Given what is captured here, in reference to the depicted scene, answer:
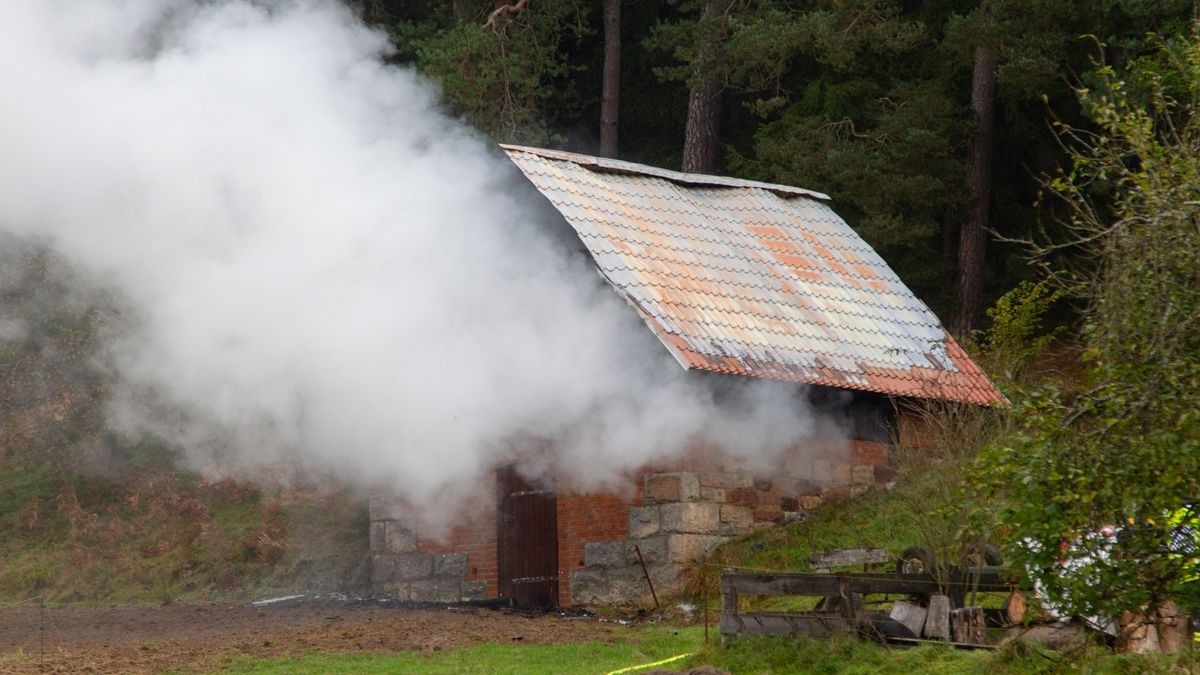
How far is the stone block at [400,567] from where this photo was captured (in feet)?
59.8

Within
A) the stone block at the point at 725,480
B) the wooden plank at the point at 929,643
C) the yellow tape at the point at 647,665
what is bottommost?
the yellow tape at the point at 647,665

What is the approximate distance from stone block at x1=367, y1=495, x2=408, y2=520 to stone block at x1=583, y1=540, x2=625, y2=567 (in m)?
2.81

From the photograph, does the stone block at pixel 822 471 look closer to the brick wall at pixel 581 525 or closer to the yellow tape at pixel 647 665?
the brick wall at pixel 581 525

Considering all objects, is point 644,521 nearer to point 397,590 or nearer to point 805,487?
point 805,487

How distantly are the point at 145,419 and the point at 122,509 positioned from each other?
5.75ft

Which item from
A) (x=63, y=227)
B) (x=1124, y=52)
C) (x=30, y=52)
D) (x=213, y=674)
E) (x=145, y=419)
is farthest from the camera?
(x=145, y=419)

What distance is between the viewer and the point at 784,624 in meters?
11.5

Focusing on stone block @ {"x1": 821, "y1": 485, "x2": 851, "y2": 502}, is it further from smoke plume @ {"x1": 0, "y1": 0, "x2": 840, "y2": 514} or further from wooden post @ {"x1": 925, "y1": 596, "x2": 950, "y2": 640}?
wooden post @ {"x1": 925, "y1": 596, "x2": 950, "y2": 640}

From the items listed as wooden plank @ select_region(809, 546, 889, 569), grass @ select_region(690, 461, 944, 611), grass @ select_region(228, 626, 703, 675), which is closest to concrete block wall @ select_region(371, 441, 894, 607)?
grass @ select_region(690, 461, 944, 611)

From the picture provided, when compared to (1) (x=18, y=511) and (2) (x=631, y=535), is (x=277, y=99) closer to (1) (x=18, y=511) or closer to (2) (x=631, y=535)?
(2) (x=631, y=535)

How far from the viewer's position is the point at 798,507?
17.7 metres

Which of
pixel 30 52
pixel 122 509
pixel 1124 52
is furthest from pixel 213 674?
pixel 1124 52

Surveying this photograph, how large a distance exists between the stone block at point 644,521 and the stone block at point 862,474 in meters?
2.98

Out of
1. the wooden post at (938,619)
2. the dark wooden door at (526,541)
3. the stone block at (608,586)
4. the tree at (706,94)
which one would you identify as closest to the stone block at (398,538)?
the dark wooden door at (526,541)
